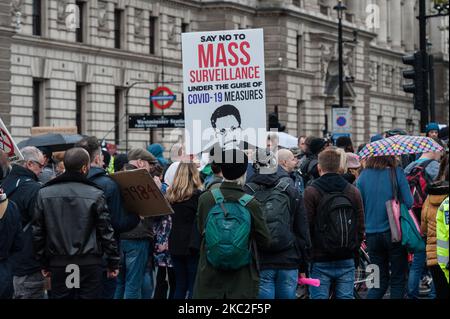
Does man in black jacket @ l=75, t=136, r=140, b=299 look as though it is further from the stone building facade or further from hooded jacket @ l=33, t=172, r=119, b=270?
the stone building facade

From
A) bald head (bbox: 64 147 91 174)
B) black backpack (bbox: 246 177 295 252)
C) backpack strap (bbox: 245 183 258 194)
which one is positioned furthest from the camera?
backpack strap (bbox: 245 183 258 194)

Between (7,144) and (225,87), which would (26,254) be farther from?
(225,87)

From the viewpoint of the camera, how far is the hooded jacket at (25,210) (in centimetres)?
1072

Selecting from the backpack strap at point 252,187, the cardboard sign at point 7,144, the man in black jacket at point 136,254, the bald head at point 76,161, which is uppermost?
the cardboard sign at point 7,144

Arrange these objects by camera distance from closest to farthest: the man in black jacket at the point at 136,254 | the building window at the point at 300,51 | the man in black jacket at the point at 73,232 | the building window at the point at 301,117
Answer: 1. the man in black jacket at the point at 73,232
2. the man in black jacket at the point at 136,254
3. the building window at the point at 300,51
4. the building window at the point at 301,117

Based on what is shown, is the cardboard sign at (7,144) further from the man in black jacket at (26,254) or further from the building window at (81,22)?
the building window at (81,22)

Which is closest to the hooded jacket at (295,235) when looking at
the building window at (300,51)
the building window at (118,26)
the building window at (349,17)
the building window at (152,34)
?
the building window at (118,26)

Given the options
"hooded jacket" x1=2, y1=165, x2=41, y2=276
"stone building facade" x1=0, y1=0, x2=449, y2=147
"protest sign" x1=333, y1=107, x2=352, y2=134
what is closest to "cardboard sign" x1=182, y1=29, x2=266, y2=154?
"hooded jacket" x1=2, y1=165, x2=41, y2=276

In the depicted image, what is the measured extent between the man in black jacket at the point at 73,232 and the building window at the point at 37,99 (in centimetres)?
3374

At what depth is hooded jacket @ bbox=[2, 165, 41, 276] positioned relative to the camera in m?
10.7

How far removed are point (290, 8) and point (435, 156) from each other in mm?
47442

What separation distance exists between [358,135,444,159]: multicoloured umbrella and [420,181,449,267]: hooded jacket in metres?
2.57

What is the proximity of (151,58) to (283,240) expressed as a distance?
133 ft

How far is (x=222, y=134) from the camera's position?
12492mm
